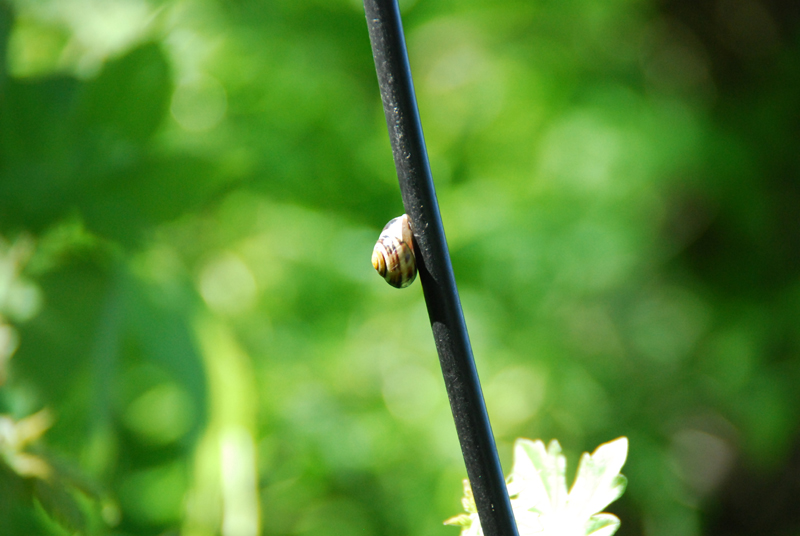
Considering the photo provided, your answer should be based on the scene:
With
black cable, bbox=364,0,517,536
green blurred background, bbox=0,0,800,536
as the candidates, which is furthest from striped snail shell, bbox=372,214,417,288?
green blurred background, bbox=0,0,800,536

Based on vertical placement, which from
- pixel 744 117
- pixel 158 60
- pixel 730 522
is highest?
pixel 744 117

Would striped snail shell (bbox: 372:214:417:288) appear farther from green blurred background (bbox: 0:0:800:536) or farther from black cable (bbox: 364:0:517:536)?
green blurred background (bbox: 0:0:800:536)

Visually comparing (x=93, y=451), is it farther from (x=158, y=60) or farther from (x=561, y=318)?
(x=561, y=318)

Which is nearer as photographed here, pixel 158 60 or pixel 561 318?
pixel 158 60

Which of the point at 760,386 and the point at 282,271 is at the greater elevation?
the point at 282,271

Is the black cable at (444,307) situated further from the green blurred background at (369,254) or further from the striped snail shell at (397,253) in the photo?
the green blurred background at (369,254)

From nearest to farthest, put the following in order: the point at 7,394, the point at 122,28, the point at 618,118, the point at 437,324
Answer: the point at 437,324 → the point at 7,394 → the point at 122,28 → the point at 618,118

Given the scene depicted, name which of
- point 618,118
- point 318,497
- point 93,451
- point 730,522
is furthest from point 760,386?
point 93,451
